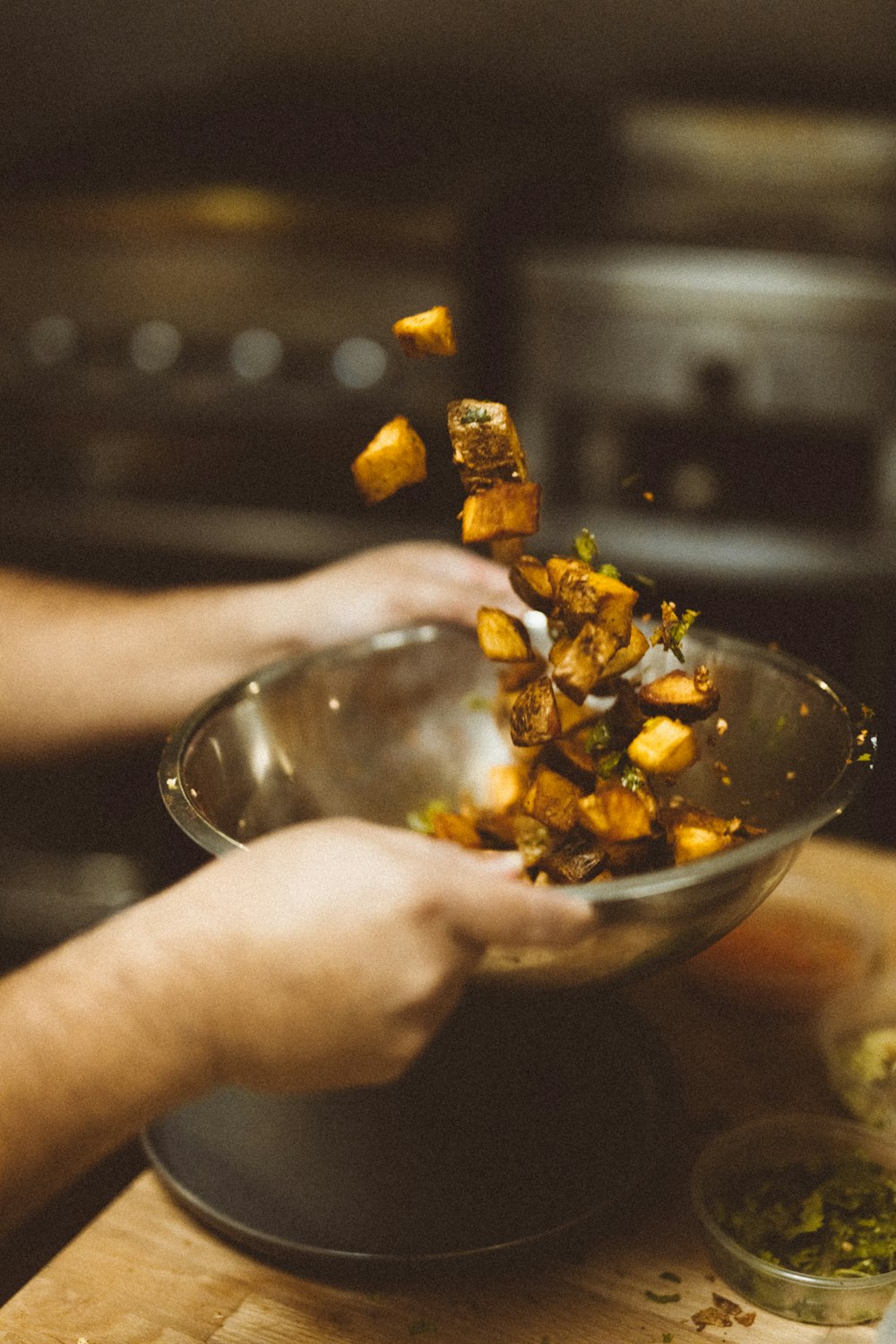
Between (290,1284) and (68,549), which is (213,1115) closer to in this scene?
(290,1284)

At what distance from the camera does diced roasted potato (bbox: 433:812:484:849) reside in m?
1.03

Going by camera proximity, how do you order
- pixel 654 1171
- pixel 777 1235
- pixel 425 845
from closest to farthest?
pixel 425 845, pixel 777 1235, pixel 654 1171

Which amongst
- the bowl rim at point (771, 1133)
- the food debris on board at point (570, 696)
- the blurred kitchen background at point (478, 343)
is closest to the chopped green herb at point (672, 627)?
the food debris on board at point (570, 696)

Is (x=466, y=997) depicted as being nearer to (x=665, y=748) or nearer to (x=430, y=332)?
(x=665, y=748)

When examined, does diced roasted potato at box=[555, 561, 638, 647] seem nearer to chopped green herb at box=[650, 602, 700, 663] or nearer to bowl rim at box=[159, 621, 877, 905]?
chopped green herb at box=[650, 602, 700, 663]

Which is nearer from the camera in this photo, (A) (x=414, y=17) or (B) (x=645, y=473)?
(B) (x=645, y=473)

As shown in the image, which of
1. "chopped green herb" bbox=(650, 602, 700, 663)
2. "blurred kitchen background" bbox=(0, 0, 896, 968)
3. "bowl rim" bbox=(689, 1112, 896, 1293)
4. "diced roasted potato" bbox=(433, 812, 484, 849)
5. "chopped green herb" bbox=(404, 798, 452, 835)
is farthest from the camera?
"blurred kitchen background" bbox=(0, 0, 896, 968)

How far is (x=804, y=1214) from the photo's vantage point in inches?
35.0

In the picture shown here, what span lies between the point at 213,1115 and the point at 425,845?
0.41 meters

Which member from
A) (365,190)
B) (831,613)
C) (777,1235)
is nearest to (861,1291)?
(777,1235)

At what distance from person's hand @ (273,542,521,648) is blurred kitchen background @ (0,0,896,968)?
3.57ft

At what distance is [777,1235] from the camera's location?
88 centimetres

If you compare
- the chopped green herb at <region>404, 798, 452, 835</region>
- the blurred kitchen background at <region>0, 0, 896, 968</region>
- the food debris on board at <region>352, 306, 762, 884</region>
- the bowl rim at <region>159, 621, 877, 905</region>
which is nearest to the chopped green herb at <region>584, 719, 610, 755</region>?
the food debris on board at <region>352, 306, 762, 884</region>

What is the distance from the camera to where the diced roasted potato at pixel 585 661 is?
89 cm
